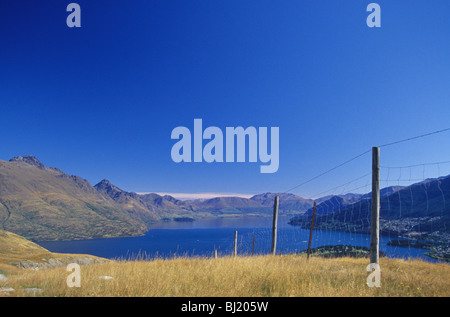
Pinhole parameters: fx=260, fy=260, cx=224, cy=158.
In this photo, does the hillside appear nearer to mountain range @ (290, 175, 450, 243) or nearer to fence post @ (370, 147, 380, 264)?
fence post @ (370, 147, 380, 264)

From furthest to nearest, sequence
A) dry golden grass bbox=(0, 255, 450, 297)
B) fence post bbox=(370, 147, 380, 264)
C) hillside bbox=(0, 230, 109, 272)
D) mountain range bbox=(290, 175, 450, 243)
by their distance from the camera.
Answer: hillside bbox=(0, 230, 109, 272) → mountain range bbox=(290, 175, 450, 243) → fence post bbox=(370, 147, 380, 264) → dry golden grass bbox=(0, 255, 450, 297)

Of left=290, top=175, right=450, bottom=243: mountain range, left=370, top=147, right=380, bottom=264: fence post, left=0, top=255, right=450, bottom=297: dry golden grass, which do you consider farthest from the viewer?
left=290, top=175, right=450, bottom=243: mountain range

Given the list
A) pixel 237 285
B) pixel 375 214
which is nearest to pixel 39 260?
pixel 237 285

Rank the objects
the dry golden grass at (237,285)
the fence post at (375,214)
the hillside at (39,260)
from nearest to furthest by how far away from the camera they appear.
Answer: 1. the dry golden grass at (237,285)
2. the fence post at (375,214)
3. the hillside at (39,260)

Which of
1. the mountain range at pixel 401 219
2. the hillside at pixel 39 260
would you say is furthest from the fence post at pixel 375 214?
the hillside at pixel 39 260

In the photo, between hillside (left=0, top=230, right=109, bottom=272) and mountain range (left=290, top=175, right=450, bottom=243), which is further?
hillside (left=0, top=230, right=109, bottom=272)

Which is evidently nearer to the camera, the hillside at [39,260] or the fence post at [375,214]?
the fence post at [375,214]

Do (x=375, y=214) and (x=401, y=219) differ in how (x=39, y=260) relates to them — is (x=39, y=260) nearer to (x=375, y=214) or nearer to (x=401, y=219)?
(x=375, y=214)

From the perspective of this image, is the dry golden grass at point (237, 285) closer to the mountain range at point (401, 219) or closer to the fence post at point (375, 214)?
the fence post at point (375, 214)

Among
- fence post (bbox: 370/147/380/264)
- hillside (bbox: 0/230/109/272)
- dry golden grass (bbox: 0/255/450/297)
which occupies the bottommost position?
hillside (bbox: 0/230/109/272)

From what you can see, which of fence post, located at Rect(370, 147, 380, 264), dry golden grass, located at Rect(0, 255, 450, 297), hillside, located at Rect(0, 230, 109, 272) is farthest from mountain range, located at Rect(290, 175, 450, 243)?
hillside, located at Rect(0, 230, 109, 272)
